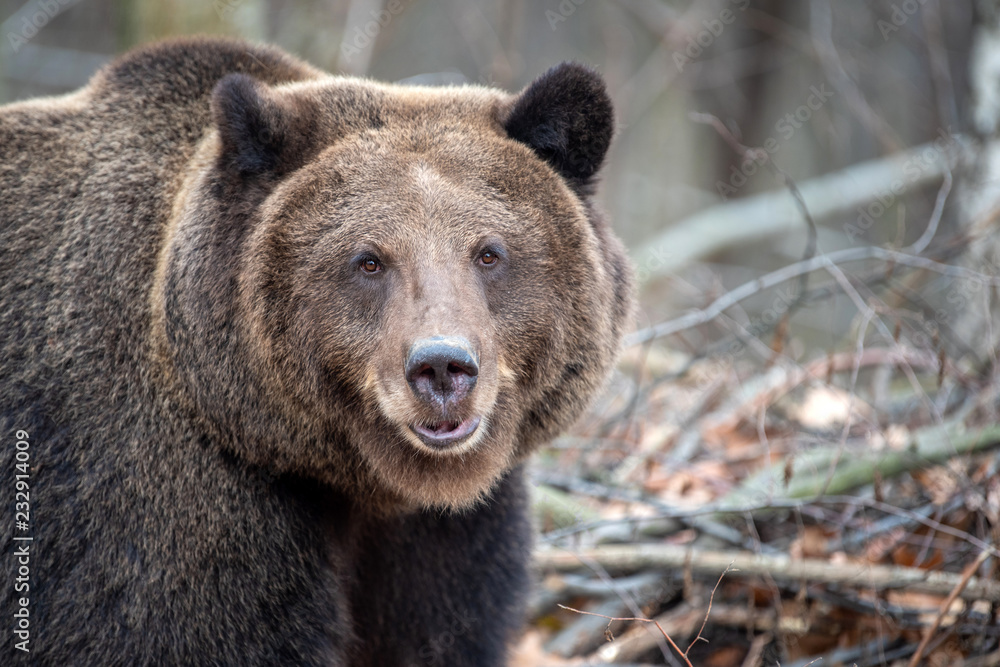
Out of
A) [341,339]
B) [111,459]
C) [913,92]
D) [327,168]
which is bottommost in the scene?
[111,459]

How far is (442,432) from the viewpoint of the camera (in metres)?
3.49

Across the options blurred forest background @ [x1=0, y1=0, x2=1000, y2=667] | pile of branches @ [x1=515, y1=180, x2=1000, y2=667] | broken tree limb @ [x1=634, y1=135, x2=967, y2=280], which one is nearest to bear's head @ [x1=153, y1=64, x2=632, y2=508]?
blurred forest background @ [x1=0, y1=0, x2=1000, y2=667]

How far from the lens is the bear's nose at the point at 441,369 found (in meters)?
3.24

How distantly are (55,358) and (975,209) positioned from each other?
7.24 meters

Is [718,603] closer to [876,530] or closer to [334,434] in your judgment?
[876,530]

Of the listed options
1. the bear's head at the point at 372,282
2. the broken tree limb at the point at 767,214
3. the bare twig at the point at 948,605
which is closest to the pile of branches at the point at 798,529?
the bare twig at the point at 948,605

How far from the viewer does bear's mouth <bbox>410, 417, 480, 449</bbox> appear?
11.4 feet

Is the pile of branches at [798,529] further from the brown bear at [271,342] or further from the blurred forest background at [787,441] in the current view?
the brown bear at [271,342]

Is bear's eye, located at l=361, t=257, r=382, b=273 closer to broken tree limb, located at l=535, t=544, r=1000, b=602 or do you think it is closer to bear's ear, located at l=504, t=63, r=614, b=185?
bear's ear, located at l=504, t=63, r=614, b=185

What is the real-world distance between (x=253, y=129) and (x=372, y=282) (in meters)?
0.82

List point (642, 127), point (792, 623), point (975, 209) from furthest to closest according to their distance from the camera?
point (642, 127) → point (975, 209) → point (792, 623)

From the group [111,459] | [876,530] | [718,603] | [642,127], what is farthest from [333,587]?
[642,127]

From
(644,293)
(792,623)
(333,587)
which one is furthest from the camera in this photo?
(644,293)

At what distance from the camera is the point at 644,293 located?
12.1 meters
